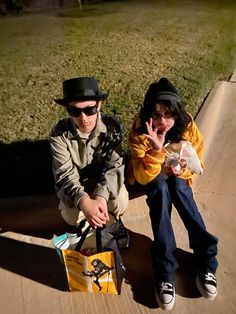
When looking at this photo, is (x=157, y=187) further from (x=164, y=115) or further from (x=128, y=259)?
(x=128, y=259)

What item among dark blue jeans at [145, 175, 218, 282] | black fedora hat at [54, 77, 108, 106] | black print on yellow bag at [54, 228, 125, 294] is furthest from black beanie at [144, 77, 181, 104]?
black print on yellow bag at [54, 228, 125, 294]

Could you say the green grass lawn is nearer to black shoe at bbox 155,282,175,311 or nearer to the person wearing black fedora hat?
the person wearing black fedora hat

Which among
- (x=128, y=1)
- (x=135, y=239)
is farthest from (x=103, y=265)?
(x=128, y=1)

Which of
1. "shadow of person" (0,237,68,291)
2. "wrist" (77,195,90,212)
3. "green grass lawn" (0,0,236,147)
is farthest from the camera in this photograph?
"green grass lawn" (0,0,236,147)

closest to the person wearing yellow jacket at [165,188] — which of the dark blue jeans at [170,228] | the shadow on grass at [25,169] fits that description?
the dark blue jeans at [170,228]

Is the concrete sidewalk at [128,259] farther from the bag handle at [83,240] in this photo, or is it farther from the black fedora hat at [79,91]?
the black fedora hat at [79,91]

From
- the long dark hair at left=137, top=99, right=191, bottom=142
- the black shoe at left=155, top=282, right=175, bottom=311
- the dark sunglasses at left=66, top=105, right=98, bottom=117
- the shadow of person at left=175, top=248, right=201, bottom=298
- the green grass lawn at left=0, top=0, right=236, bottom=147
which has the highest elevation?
the dark sunglasses at left=66, top=105, right=98, bottom=117

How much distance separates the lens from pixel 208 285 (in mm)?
2807

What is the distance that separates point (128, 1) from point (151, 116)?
20.8ft

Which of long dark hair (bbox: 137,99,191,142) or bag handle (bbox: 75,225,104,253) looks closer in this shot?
bag handle (bbox: 75,225,104,253)

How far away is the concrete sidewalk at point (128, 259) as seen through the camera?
2.83 meters

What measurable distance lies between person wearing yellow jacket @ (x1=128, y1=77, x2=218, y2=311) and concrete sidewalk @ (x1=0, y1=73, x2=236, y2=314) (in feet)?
0.42

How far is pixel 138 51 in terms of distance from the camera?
648cm

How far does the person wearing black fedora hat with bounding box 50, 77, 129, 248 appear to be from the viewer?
2.73m
